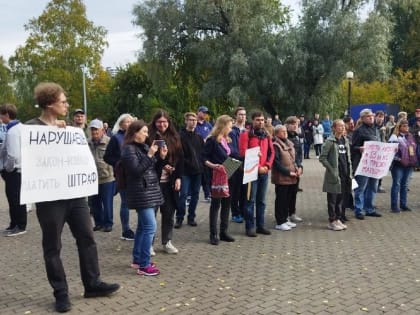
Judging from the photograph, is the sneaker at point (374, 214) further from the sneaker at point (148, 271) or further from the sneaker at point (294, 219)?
the sneaker at point (148, 271)

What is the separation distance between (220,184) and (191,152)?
153 centimetres

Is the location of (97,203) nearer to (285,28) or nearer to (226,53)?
(226,53)

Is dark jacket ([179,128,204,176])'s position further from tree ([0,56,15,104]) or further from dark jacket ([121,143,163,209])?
tree ([0,56,15,104])

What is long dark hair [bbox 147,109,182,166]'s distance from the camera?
6.34 meters

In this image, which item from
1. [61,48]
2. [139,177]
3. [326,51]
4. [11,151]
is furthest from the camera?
[61,48]

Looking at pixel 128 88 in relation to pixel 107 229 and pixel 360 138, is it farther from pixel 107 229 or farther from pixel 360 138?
pixel 107 229

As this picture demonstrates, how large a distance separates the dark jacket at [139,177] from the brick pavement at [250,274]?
894 mm

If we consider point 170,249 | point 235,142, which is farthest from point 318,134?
point 170,249

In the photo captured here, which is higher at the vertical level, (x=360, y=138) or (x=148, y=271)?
(x=360, y=138)

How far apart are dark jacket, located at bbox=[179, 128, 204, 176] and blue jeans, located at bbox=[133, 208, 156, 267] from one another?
2.76 metres

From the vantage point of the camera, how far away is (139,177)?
549 cm

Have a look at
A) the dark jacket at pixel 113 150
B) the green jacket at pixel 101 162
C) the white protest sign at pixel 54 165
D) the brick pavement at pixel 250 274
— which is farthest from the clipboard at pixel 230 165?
the white protest sign at pixel 54 165

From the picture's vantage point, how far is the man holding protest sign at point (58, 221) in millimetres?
4555

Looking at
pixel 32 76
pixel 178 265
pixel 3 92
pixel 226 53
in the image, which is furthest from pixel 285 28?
pixel 3 92
